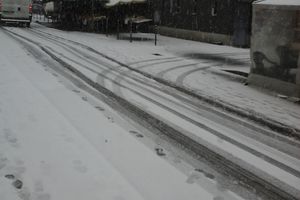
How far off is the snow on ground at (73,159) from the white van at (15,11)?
911 inches

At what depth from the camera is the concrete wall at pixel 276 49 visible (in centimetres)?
1081

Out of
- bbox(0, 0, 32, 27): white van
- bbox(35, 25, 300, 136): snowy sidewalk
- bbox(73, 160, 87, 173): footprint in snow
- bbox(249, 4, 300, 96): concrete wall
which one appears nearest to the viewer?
bbox(73, 160, 87, 173): footprint in snow

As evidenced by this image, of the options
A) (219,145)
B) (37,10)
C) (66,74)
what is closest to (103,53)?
(66,74)

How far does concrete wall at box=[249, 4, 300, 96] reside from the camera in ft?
35.5

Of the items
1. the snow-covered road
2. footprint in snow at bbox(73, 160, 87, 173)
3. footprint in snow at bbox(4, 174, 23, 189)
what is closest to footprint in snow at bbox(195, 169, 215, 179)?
the snow-covered road

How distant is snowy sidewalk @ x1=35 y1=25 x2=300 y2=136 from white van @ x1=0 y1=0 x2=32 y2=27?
12.5m

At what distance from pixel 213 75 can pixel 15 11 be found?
20.5 m

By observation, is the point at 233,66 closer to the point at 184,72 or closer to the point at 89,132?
the point at 184,72

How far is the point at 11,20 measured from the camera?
30.8 m

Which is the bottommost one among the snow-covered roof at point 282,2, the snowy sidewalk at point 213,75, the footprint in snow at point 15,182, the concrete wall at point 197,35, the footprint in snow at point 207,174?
the footprint in snow at point 207,174

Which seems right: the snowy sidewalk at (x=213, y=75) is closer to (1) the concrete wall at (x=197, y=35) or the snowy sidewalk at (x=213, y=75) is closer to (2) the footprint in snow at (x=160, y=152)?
(1) the concrete wall at (x=197, y=35)

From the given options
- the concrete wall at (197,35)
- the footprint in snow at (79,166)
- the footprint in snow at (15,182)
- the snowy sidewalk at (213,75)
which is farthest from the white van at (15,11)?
the footprint in snow at (15,182)

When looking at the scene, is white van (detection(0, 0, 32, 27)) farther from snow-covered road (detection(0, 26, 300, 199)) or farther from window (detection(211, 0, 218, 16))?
snow-covered road (detection(0, 26, 300, 199))

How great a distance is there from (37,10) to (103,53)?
4222cm
